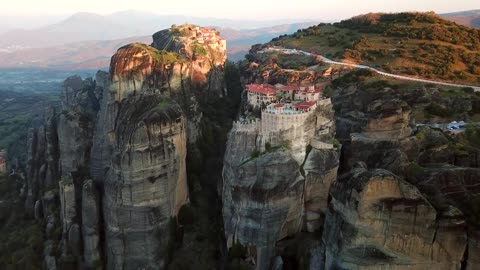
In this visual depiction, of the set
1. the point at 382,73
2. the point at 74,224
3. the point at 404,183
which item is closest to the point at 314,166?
the point at 404,183

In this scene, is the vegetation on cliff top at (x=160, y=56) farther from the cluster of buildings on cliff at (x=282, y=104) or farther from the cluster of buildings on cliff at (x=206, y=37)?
the cluster of buildings on cliff at (x=206, y=37)

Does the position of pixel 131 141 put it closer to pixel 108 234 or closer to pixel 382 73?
pixel 108 234

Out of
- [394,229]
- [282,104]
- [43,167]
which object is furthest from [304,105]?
[43,167]

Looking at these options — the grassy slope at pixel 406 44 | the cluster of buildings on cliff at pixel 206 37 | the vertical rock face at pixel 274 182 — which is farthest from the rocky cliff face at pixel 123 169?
the grassy slope at pixel 406 44

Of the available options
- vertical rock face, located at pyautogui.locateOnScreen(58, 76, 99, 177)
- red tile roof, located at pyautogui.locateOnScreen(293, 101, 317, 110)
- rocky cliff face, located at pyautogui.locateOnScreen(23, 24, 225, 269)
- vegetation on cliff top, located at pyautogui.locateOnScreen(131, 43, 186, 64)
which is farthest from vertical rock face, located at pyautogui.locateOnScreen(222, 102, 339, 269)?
vertical rock face, located at pyautogui.locateOnScreen(58, 76, 99, 177)

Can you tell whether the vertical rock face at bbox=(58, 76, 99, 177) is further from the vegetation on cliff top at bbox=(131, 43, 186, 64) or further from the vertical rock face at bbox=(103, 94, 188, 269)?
the vertical rock face at bbox=(103, 94, 188, 269)
